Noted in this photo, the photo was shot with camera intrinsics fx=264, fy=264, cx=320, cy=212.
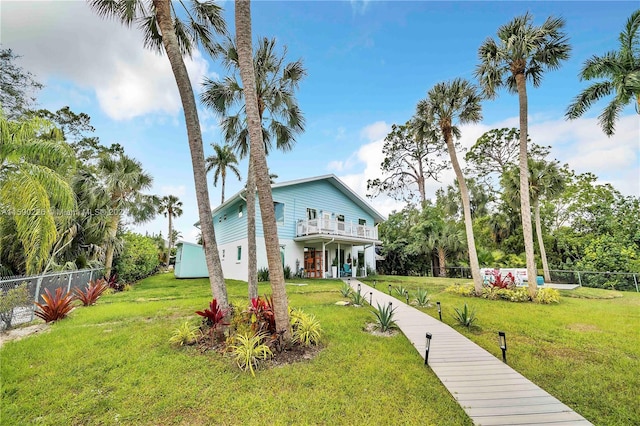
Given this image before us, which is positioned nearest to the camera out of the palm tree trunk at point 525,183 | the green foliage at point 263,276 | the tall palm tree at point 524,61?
the tall palm tree at point 524,61

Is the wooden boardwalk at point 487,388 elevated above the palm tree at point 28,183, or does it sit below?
below

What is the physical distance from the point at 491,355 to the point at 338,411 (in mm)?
3664

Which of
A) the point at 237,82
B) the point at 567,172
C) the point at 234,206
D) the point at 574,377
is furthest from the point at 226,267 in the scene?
the point at 567,172

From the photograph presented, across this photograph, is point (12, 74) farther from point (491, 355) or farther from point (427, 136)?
point (491, 355)

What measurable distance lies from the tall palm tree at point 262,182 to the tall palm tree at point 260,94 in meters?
3.48

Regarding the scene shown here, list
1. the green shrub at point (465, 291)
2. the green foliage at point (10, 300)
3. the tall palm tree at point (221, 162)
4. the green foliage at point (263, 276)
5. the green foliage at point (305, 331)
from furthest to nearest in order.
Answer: the tall palm tree at point (221, 162)
the green foliage at point (263, 276)
the green shrub at point (465, 291)
the green foliage at point (10, 300)
the green foliage at point (305, 331)

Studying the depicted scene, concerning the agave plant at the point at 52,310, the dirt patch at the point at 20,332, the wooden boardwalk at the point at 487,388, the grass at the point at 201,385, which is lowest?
the wooden boardwalk at the point at 487,388

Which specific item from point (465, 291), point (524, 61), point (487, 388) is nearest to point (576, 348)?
point (487, 388)

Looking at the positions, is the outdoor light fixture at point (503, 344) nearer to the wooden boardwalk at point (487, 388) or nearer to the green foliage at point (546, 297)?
the wooden boardwalk at point (487, 388)

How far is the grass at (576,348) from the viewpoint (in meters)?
3.66

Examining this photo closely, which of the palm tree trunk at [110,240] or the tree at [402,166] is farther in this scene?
the tree at [402,166]

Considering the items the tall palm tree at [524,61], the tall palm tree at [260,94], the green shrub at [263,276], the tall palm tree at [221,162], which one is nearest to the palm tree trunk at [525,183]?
the tall palm tree at [524,61]

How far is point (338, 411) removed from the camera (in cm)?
337

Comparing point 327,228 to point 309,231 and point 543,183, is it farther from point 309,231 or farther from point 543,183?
point 543,183
